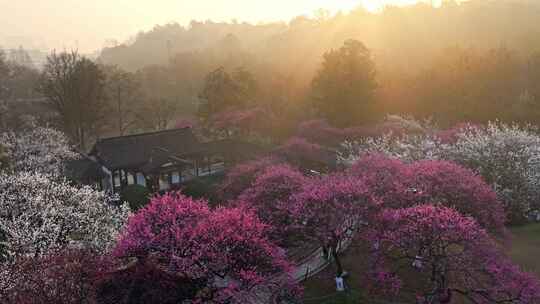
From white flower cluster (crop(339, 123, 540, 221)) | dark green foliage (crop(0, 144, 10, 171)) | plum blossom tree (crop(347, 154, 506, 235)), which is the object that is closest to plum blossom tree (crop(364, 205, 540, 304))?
plum blossom tree (crop(347, 154, 506, 235))

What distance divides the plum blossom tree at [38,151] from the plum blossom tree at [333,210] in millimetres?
18915

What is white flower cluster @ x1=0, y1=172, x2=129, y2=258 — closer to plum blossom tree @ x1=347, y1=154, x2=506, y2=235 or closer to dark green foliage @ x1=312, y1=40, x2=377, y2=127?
plum blossom tree @ x1=347, y1=154, x2=506, y2=235

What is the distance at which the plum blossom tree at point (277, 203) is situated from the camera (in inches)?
532

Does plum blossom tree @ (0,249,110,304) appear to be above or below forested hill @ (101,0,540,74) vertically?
below

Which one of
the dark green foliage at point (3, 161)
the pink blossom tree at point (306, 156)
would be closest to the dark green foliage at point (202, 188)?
the pink blossom tree at point (306, 156)

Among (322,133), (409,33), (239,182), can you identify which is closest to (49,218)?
(239,182)

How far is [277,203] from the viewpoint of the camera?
47.5 feet

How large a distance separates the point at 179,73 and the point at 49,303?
54.9 m

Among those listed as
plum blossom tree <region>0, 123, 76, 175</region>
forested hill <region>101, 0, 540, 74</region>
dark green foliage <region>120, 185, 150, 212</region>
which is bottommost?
dark green foliage <region>120, 185, 150, 212</region>

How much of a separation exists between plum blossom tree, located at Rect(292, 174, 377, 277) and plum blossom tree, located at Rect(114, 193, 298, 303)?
1706 mm

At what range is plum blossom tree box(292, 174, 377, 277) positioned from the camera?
1252 cm

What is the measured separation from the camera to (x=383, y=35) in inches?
2525

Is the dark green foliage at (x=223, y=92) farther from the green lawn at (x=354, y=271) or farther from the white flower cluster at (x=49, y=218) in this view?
the green lawn at (x=354, y=271)

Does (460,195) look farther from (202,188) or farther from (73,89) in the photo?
(73,89)
